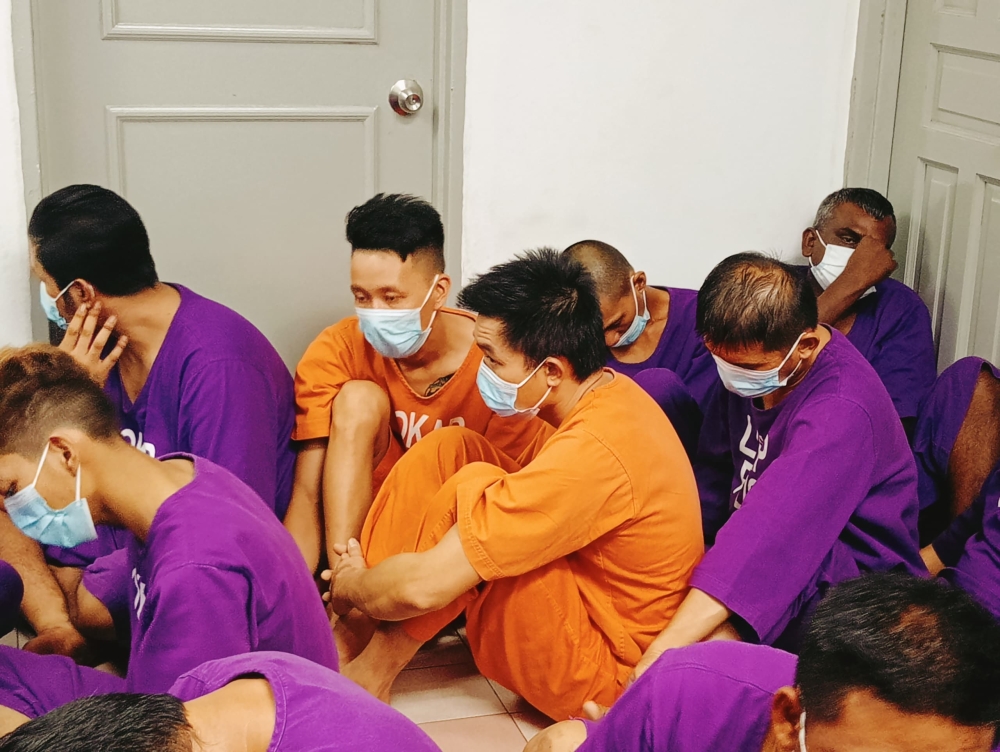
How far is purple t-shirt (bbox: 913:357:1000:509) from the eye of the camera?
8.46 feet

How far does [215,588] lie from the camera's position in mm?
1472

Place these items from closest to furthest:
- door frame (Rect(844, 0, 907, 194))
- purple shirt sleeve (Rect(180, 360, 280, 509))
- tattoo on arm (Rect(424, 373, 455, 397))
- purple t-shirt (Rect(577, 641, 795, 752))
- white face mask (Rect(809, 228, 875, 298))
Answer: purple t-shirt (Rect(577, 641, 795, 752)) < purple shirt sleeve (Rect(180, 360, 280, 509)) < tattoo on arm (Rect(424, 373, 455, 397)) < white face mask (Rect(809, 228, 875, 298)) < door frame (Rect(844, 0, 907, 194))

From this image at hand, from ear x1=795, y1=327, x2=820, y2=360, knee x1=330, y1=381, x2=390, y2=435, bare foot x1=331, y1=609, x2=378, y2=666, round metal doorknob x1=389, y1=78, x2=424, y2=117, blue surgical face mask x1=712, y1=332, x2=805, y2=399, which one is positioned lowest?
bare foot x1=331, y1=609, x2=378, y2=666

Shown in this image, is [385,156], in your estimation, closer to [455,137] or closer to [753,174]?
[455,137]

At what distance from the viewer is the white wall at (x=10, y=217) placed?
2657 mm

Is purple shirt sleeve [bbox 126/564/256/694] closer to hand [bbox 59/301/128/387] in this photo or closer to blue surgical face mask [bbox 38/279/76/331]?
hand [bbox 59/301/128/387]

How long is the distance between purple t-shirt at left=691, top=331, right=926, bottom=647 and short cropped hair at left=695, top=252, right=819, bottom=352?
0.11 m

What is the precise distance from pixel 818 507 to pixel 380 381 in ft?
3.48

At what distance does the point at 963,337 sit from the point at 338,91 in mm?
1835

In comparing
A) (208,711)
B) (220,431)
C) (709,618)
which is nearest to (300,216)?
Answer: (220,431)

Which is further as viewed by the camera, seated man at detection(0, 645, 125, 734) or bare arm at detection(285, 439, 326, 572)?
bare arm at detection(285, 439, 326, 572)

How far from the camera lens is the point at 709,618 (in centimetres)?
213

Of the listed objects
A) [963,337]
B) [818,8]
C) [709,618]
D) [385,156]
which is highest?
[818,8]

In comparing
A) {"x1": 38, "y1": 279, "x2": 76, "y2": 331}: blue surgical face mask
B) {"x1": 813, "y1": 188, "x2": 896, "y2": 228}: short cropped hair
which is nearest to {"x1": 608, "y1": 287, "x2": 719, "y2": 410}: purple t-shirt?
{"x1": 813, "y1": 188, "x2": 896, "y2": 228}: short cropped hair
